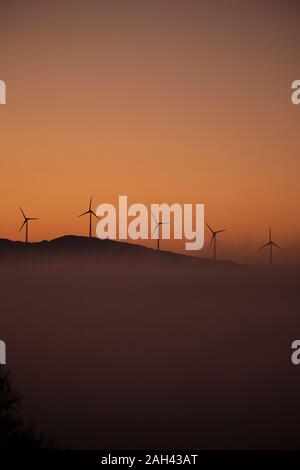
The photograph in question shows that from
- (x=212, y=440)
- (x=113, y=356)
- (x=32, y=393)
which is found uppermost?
(x=113, y=356)

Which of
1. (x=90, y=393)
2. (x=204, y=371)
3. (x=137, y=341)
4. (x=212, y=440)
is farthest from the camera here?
(x=137, y=341)

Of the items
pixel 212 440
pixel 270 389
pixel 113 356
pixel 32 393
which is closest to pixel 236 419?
pixel 212 440

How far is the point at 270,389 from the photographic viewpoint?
418 feet

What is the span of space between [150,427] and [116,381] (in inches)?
1427

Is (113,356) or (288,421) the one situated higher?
(113,356)

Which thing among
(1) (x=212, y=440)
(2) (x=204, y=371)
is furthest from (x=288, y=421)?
(2) (x=204, y=371)

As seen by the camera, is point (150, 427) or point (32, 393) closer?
point (150, 427)

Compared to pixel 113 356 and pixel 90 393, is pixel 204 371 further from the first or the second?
pixel 90 393
